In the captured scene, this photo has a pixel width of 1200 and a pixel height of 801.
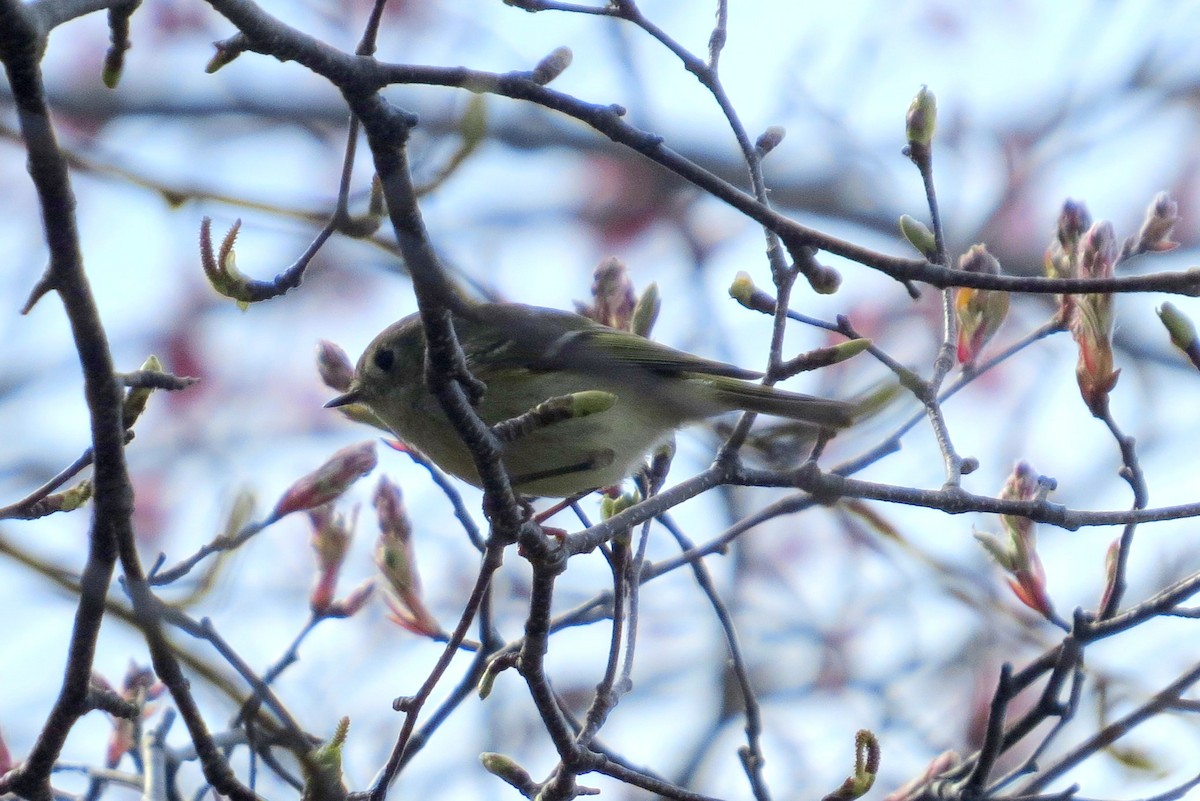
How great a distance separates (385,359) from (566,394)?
0.62 metres

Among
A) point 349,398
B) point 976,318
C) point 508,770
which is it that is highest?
point 349,398

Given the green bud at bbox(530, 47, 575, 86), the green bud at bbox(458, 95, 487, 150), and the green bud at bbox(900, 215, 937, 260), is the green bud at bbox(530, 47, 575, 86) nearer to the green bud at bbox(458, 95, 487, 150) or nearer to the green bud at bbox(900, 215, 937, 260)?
the green bud at bbox(458, 95, 487, 150)

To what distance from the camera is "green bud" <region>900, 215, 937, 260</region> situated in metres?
2.05

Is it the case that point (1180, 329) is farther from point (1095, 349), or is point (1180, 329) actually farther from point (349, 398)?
point (349, 398)

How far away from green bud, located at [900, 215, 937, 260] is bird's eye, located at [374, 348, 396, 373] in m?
1.59

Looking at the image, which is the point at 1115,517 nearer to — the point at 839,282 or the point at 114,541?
the point at 839,282

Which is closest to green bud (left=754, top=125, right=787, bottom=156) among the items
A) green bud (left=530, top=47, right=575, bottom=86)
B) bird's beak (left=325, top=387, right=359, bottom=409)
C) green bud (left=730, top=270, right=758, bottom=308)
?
green bud (left=730, top=270, right=758, bottom=308)

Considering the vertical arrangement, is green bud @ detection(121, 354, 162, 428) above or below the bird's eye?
below

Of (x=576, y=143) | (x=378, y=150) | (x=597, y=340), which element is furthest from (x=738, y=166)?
(x=378, y=150)

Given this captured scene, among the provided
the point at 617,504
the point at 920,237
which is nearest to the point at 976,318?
the point at 920,237

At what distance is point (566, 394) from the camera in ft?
9.45

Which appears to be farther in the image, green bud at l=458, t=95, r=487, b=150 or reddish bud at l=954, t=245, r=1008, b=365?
reddish bud at l=954, t=245, r=1008, b=365

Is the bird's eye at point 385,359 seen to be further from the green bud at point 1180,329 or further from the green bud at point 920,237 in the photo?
the green bud at point 1180,329

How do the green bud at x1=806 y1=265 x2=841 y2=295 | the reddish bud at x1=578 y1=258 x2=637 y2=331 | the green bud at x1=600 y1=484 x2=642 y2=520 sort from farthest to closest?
the reddish bud at x1=578 y1=258 x2=637 y2=331 < the green bud at x1=600 y1=484 x2=642 y2=520 < the green bud at x1=806 y1=265 x2=841 y2=295
